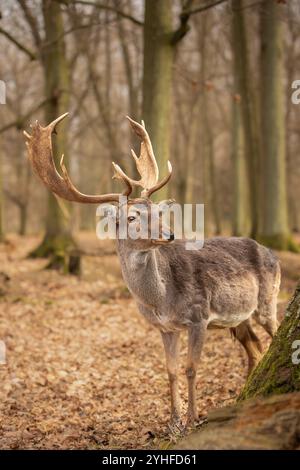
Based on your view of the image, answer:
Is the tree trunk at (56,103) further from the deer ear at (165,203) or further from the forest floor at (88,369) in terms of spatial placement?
the deer ear at (165,203)

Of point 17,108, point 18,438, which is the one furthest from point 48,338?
point 17,108

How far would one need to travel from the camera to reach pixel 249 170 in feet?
56.4

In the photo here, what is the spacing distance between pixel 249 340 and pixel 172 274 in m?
1.67

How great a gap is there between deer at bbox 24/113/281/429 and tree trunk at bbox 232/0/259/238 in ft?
32.4

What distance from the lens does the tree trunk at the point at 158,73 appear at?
10664 millimetres

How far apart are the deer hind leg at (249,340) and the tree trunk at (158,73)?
388 cm

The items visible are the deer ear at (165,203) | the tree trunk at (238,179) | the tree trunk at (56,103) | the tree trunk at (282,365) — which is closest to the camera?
the tree trunk at (282,365)

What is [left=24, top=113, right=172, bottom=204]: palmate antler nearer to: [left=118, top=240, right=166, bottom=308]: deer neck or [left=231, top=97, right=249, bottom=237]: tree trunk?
[left=118, top=240, right=166, bottom=308]: deer neck

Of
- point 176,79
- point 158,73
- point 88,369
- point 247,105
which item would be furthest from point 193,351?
point 176,79

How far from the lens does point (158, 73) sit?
10.7 m

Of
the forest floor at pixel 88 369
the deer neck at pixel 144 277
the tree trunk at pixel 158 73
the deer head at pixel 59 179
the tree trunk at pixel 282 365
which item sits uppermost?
the tree trunk at pixel 158 73

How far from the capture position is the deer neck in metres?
6.05

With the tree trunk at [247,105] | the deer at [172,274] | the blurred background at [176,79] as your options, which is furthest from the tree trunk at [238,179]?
the deer at [172,274]

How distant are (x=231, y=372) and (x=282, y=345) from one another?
9.92ft
